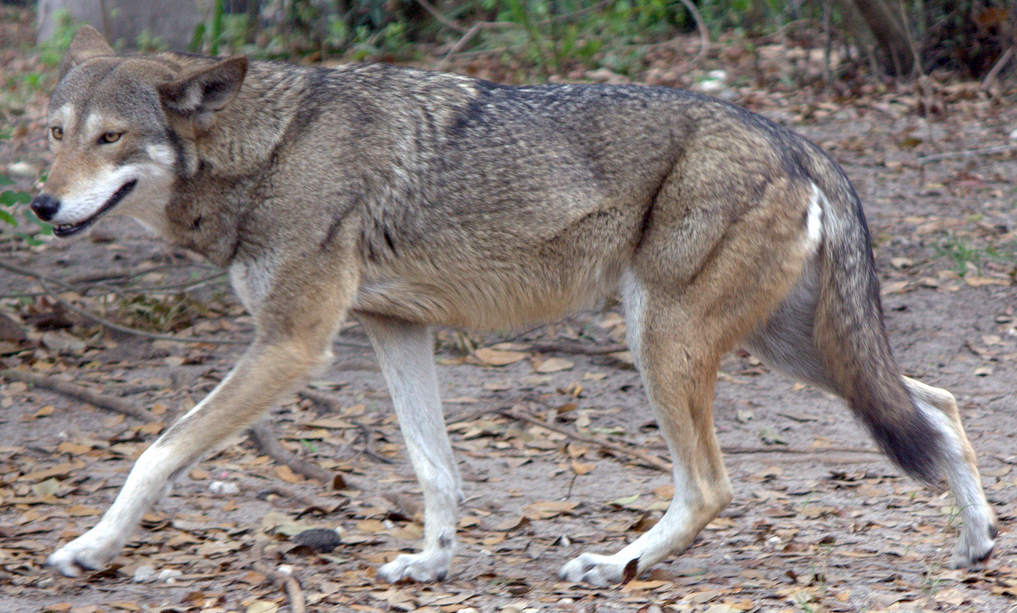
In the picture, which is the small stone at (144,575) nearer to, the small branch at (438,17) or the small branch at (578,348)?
the small branch at (578,348)

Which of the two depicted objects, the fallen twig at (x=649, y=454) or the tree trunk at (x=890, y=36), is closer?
the fallen twig at (x=649, y=454)

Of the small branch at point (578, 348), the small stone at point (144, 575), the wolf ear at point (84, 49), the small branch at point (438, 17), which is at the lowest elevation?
the small branch at point (578, 348)

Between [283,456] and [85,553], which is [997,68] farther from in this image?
[85,553]

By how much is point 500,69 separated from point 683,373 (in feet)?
24.3

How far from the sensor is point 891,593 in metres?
3.39

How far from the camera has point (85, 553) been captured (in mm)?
3346

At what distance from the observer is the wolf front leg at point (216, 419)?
11.1ft

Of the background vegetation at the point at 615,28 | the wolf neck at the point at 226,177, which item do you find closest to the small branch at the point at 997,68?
the background vegetation at the point at 615,28

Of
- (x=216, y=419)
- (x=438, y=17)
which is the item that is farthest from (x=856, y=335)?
(x=438, y=17)

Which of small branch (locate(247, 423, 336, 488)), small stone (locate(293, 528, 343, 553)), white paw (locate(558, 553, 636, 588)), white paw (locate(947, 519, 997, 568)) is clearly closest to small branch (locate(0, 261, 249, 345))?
small branch (locate(247, 423, 336, 488))

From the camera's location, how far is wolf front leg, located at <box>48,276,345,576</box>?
3.37m

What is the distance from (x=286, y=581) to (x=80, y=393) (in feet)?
7.74

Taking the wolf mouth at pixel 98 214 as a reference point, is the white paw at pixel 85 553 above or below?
below

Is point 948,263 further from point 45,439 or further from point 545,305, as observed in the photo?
point 45,439
